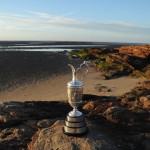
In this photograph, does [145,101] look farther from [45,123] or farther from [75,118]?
[45,123]

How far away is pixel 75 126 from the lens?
500 centimetres

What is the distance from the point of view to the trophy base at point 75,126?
16.3 ft

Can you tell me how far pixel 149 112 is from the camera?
249 inches

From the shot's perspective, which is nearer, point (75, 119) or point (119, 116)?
point (75, 119)

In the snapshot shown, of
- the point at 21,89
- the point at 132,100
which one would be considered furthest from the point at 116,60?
the point at 132,100

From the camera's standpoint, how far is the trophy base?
16.3 feet

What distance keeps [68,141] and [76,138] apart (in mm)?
218

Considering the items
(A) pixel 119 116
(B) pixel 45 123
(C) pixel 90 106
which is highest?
(A) pixel 119 116

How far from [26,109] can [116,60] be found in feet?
56.0

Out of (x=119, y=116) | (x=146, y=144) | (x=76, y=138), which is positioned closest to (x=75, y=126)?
(x=76, y=138)

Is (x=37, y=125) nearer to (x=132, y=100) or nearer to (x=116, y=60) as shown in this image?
(x=132, y=100)

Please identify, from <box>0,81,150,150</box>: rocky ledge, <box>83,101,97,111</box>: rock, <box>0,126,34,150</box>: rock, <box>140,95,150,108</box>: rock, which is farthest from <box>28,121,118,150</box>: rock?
<box>140,95,150,108</box>: rock

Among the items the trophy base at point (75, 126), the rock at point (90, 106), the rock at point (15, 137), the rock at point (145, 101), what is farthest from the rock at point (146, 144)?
the rock at point (15, 137)

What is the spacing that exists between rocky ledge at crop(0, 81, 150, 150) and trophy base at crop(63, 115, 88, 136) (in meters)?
0.11
